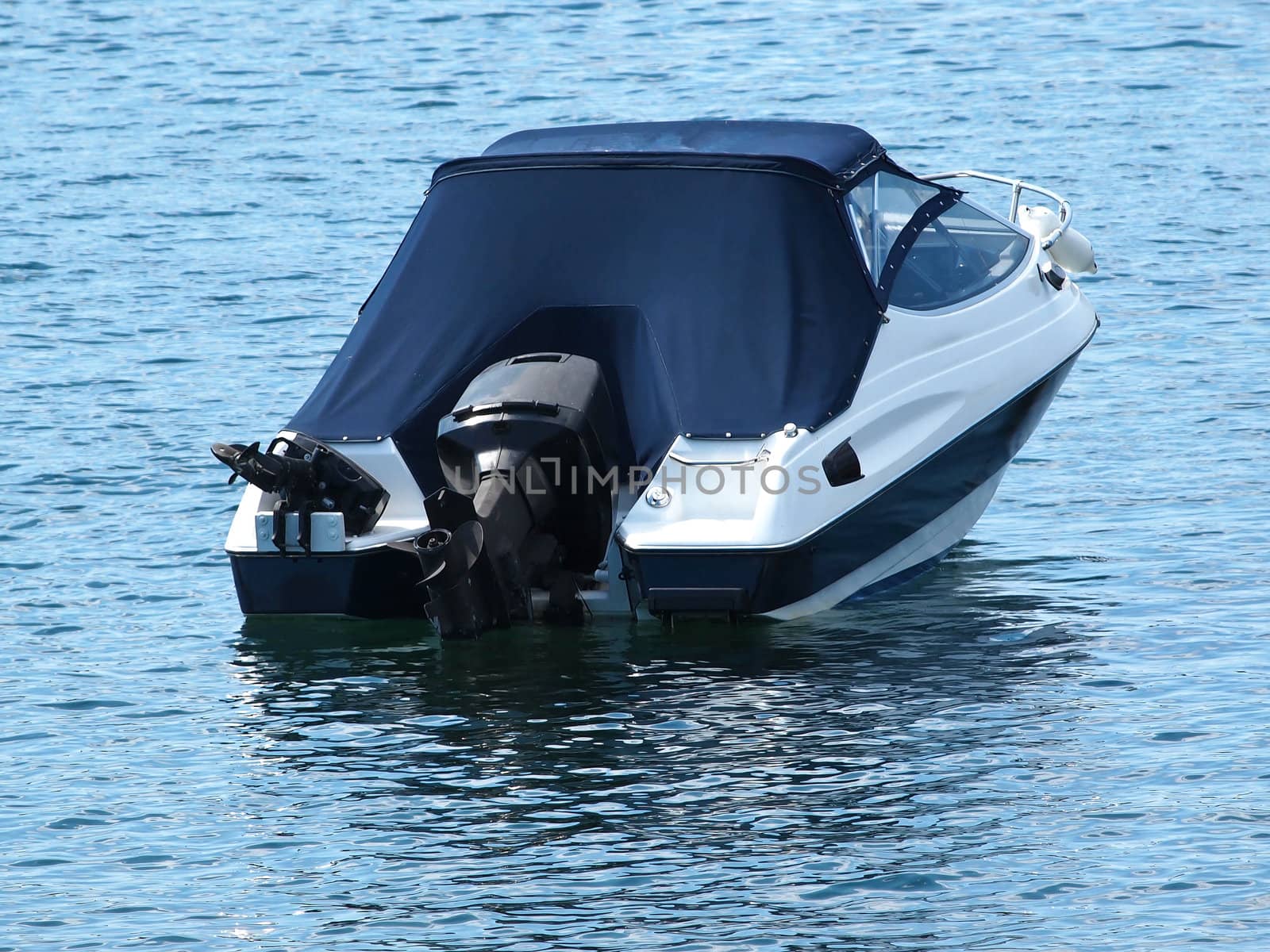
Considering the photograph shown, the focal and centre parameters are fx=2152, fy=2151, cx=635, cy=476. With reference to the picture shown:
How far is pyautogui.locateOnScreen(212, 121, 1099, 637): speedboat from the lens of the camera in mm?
9008

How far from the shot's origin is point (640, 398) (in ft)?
31.1

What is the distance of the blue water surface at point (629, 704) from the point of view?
22.8ft

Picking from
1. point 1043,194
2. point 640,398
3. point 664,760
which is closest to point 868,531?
point 640,398

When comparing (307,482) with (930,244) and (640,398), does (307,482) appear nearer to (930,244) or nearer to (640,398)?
(640,398)

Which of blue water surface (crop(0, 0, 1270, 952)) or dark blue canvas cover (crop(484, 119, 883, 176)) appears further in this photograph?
dark blue canvas cover (crop(484, 119, 883, 176))

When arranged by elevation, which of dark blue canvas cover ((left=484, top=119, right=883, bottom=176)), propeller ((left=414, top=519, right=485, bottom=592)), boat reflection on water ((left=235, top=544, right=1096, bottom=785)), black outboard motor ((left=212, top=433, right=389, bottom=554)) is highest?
dark blue canvas cover ((left=484, top=119, right=883, bottom=176))

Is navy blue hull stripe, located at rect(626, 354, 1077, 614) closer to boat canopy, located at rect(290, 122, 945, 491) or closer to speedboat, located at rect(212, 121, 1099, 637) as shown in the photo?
speedboat, located at rect(212, 121, 1099, 637)

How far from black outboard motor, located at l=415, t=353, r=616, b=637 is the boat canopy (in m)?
0.36

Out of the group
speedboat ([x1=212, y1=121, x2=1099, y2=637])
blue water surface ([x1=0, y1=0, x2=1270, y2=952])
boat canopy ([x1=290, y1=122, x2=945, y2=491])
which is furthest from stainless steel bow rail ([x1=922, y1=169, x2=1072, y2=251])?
boat canopy ([x1=290, y1=122, x2=945, y2=491])

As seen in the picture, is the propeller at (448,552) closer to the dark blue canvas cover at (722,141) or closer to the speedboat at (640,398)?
the speedboat at (640,398)

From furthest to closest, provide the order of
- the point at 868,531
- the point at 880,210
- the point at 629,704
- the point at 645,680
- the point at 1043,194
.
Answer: the point at 1043,194 → the point at 880,210 → the point at 868,531 → the point at 645,680 → the point at 629,704

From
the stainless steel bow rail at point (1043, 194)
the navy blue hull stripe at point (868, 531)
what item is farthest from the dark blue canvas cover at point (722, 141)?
the navy blue hull stripe at point (868, 531)

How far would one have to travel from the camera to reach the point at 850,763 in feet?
26.2

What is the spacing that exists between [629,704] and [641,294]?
1.97 meters
